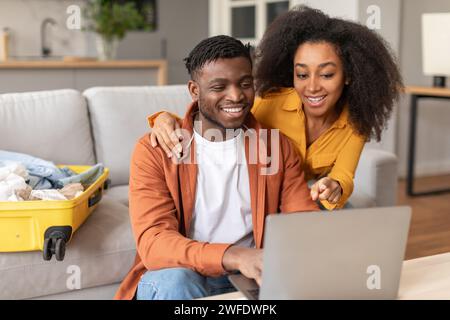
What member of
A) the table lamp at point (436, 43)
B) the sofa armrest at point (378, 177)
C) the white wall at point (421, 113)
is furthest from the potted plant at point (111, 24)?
the sofa armrest at point (378, 177)

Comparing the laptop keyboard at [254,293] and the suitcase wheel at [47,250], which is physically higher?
the laptop keyboard at [254,293]

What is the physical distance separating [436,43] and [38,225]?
2.88 m

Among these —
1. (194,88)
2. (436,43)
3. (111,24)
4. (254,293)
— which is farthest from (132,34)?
(254,293)

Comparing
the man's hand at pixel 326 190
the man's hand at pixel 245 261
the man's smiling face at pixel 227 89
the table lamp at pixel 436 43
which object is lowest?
the man's hand at pixel 245 261

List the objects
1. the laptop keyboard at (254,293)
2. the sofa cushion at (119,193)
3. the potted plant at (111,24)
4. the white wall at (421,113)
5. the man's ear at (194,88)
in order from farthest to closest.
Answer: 1. the potted plant at (111,24)
2. the white wall at (421,113)
3. the sofa cushion at (119,193)
4. the man's ear at (194,88)
5. the laptop keyboard at (254,293)

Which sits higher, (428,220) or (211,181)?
(211,181)

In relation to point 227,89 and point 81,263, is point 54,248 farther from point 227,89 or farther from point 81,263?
point 227,89

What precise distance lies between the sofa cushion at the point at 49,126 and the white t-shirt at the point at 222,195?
993mm

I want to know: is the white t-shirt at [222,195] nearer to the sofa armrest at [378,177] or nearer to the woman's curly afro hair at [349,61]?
the woman's curly afro hair at [349,61]

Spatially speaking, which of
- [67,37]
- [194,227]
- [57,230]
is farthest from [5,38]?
[194,227]

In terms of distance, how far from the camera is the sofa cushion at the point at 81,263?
1732 mm

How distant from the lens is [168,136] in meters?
1.42

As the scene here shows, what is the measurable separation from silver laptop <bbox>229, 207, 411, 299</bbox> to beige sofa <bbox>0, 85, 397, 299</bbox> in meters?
0.99

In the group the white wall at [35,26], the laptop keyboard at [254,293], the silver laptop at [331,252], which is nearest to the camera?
the silver laptop at [331,252]
